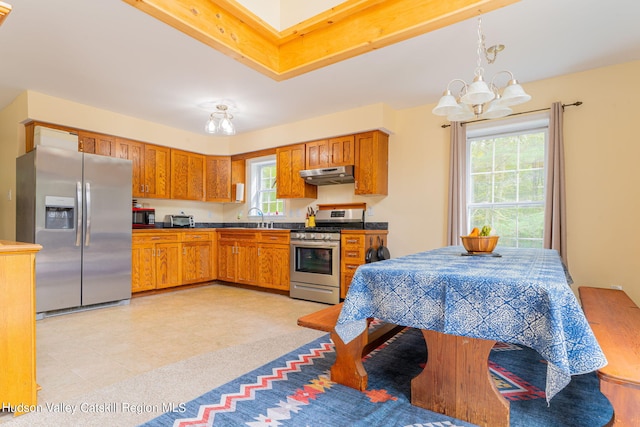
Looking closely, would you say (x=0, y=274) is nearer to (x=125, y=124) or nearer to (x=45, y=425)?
(x=45, y=425)

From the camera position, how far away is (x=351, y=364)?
198 cm

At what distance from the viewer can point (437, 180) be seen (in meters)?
4.11

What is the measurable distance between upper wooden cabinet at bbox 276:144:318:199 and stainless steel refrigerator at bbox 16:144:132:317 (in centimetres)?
207

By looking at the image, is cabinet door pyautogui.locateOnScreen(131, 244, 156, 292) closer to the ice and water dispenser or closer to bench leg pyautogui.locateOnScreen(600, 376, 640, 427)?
the ice and water dispenser

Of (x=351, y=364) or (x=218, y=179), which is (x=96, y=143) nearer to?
(x=218, y=179)

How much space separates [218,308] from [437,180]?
311cm

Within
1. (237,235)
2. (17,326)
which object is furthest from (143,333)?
(237,235)

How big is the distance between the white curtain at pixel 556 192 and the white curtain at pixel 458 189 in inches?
31.7

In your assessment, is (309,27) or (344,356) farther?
(309,27)

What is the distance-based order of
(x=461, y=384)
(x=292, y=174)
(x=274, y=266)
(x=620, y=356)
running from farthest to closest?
(x=292, y=174), (x=274, y=266), (x=461, y=384), (x=620, y=356)

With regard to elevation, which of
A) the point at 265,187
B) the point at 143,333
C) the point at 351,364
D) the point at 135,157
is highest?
the point at 135,157

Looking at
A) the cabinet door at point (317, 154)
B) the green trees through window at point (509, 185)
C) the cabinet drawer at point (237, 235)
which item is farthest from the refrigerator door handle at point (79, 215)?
the green trees through window at point (509, 185)

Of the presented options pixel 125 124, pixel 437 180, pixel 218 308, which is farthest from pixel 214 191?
pixel 437 180

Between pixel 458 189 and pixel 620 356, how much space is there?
2.61m
